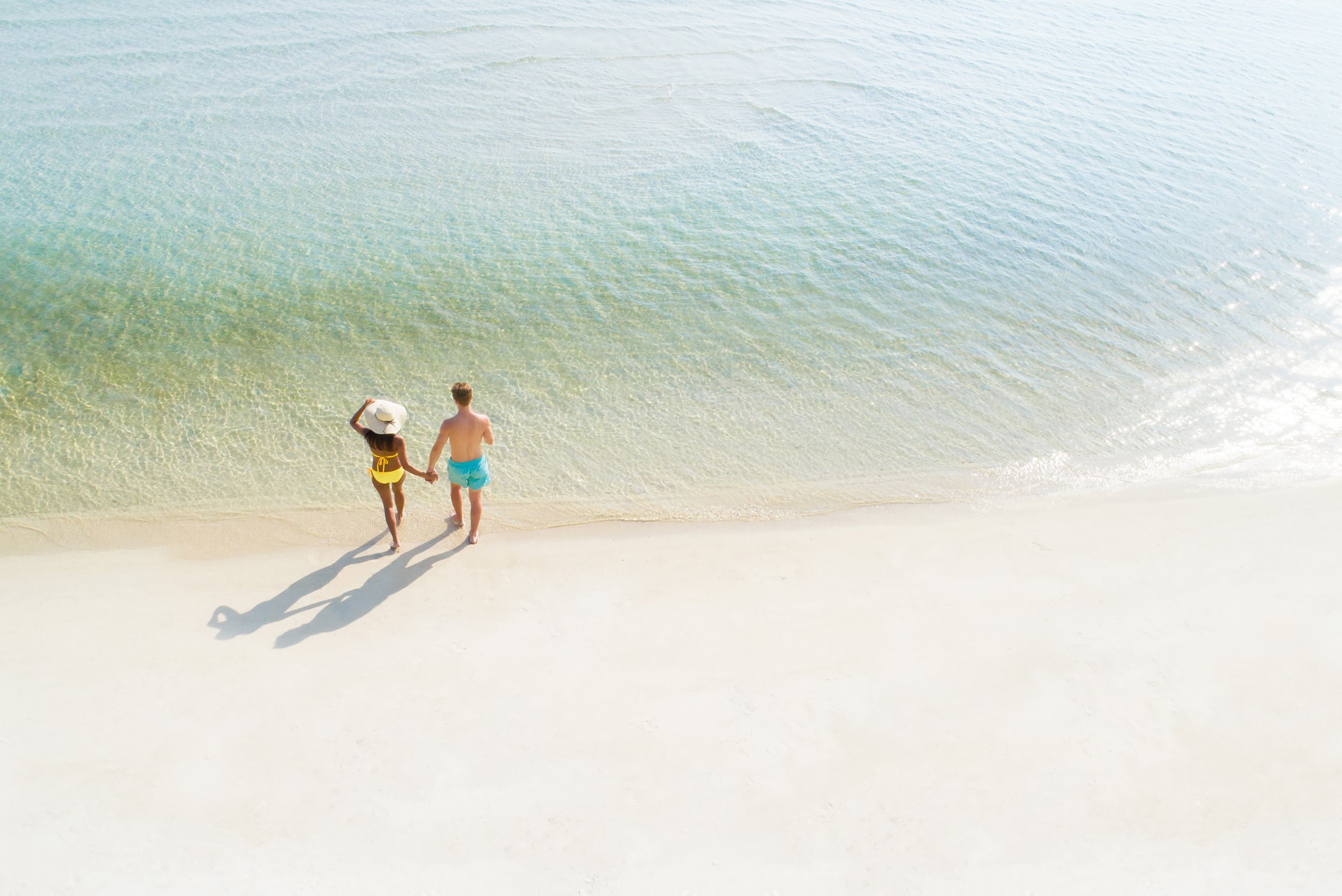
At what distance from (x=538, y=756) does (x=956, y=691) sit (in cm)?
297

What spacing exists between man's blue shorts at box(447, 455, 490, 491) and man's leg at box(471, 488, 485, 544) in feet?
0.27

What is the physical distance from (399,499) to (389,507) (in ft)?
0.98

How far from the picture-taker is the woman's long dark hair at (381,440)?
6539 millimetres

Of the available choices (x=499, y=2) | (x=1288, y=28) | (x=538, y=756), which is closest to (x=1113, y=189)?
(x=538, y=756)

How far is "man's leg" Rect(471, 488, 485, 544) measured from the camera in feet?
23.6

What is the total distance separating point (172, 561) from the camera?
703cm

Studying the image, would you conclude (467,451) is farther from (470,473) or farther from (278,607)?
(278,607)

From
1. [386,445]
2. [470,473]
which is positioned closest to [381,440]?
[386,445]

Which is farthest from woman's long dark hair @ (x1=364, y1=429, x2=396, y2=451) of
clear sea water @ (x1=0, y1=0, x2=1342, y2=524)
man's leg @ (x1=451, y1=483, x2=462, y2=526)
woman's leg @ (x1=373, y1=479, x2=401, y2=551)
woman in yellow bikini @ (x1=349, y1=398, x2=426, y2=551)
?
clear sea water @ (x1=0, y1=0, x2=1342, y2=524)

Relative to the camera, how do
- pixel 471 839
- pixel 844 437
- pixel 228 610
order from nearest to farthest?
pixel 471 839, pixel 228 610, pixel 844 437

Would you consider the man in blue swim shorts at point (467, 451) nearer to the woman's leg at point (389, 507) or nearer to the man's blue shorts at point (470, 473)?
the man's blue shorts at point (470, 473)

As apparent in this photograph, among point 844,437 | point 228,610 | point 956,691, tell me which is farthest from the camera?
point 844,437

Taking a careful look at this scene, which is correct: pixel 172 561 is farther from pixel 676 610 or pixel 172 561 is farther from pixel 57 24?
pixel 57 24

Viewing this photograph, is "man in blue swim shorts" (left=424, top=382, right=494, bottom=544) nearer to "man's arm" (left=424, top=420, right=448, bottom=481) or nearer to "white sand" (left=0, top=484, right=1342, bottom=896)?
"man's arm" (left=424, top=420, right=448, bottom=481)
